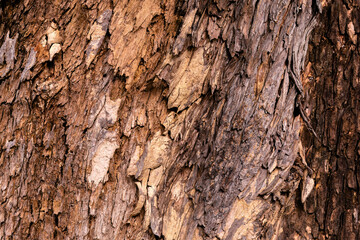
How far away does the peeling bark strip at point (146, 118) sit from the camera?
5.26 ft

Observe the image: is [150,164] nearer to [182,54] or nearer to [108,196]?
[108,196]

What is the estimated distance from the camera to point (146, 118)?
5.45ft

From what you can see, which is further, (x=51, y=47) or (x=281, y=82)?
(x=281, y=82)

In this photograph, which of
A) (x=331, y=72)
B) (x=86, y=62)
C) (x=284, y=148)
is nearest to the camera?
(x=86, y=62)

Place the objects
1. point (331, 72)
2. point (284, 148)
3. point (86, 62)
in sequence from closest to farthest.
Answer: point (86, 62), point (284, 148), point (331, 72)

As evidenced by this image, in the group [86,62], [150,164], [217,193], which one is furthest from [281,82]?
[86,62]

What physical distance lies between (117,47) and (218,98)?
0.53 meters

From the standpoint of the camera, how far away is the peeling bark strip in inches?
63.2

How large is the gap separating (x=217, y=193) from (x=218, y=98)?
17.6 inches

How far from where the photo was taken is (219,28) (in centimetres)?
165

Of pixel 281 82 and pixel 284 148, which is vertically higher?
pixel 281 82

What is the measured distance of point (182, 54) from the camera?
165 centimetres

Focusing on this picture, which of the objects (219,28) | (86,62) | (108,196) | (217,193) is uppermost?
(219,28)

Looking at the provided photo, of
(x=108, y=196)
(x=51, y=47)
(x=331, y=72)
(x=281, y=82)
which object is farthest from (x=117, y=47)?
(x=331, y=72)
